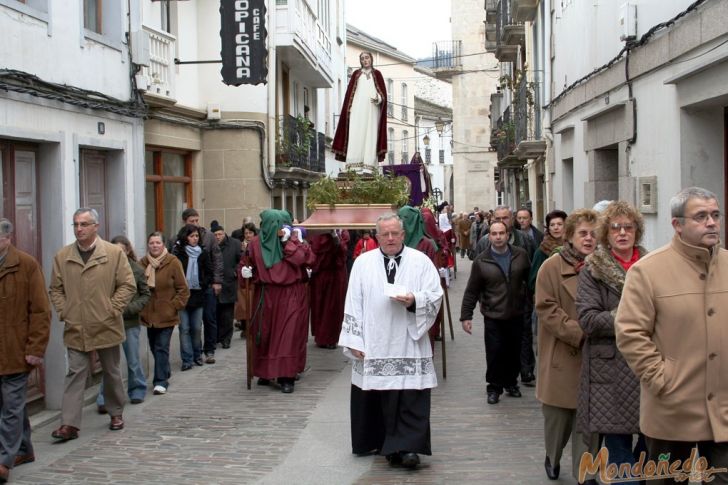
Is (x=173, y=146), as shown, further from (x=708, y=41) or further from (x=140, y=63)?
(x=708, y=41)

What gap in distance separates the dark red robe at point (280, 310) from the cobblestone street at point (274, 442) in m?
0.35

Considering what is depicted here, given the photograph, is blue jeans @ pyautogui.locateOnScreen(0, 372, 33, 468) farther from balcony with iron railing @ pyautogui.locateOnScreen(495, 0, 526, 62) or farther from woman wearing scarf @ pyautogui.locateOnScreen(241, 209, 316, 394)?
balcony with iron railing @ pyautogui.locateOnScreen(495, 0, 526, 62)

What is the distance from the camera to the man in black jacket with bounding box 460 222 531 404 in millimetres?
9211

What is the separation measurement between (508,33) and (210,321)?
15.3m

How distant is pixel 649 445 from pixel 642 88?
6.80 metres

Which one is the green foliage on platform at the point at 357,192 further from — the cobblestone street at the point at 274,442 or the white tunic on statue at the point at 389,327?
the white tunic on statue at the point at 389,327

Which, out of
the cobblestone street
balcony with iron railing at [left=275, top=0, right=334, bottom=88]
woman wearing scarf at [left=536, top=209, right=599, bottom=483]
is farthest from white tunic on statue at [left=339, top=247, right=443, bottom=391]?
balcony with iron railing at [left=275, top=0, right=334, bottom=88]

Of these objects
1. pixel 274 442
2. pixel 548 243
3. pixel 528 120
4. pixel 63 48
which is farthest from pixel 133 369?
pixel 528 120

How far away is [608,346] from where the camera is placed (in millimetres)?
5609

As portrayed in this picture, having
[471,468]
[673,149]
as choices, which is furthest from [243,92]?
[471,468]

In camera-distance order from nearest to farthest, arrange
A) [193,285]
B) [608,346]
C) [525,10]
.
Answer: [608,346], [193,285], [525,10]

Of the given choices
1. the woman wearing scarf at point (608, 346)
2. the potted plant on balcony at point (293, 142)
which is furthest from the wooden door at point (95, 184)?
the potted plant on balcony at point (293, 142)

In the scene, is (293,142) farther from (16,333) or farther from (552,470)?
(552,470)

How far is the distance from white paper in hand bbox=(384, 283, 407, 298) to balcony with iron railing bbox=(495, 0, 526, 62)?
17207 mm
